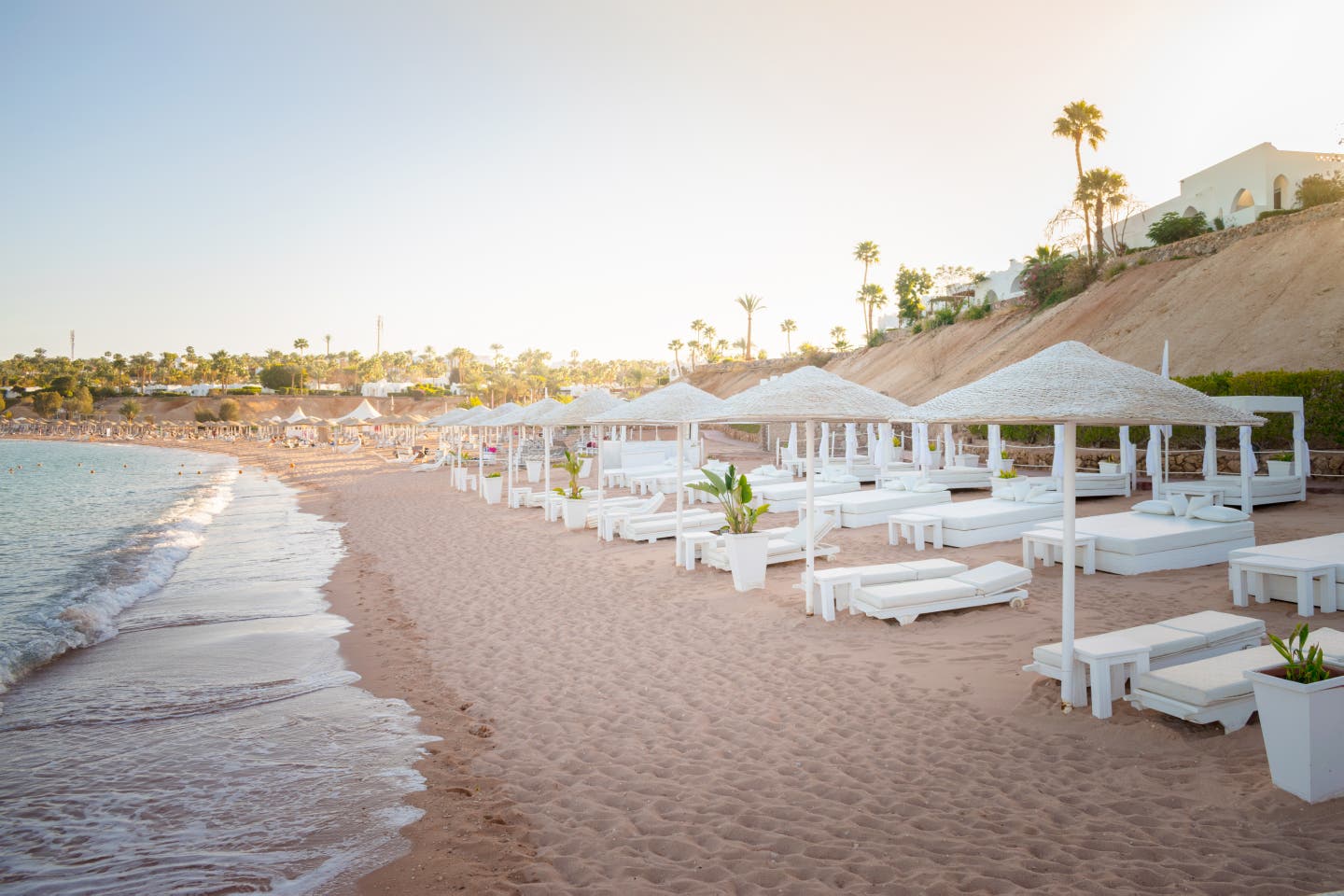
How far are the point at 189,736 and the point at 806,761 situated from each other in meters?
4.81

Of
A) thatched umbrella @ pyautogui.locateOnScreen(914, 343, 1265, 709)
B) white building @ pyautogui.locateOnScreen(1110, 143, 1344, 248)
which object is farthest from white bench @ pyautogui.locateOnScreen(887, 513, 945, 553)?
white building @ pyautogui.locateOnScreen(1110, 143, 1344, 248)

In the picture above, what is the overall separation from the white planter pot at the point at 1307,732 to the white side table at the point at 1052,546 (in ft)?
17.0

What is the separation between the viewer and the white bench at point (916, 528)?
10.2 metres

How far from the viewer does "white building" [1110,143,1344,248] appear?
1366 inches

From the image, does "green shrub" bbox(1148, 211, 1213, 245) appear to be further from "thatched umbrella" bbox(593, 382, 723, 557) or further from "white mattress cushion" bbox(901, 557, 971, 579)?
"white mattress cushion" bbox(901, 557, 971, 579)

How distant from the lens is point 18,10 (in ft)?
73.9

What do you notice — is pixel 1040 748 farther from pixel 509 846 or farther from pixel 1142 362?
pixel 1142 362

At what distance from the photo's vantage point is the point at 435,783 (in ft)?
13.9

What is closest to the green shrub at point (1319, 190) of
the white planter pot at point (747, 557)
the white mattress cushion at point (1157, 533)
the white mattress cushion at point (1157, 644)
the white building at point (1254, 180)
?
the white building at point (1254, 180)

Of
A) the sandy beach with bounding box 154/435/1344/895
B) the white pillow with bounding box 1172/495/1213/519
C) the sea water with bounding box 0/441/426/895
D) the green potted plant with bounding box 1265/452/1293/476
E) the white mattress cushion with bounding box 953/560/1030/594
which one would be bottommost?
the sea water with bounding box 0/441/426/895

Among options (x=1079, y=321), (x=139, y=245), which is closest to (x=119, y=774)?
(x=1079, y=321)

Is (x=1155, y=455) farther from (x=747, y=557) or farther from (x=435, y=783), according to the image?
(x=435, y=783)

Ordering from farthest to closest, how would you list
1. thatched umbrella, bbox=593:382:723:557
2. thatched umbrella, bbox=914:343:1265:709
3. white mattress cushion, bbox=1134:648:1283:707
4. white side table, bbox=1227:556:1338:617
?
thatched umbrella, bbox=593:382:723:557 → white side table, bbox=1227:556:1338:617 → thatched umbrella, bbox=914:343:1265:709 → white mattress cushion, bbox=1134:648:1283:707

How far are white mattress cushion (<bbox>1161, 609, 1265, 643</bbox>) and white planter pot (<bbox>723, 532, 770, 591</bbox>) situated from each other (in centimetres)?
408
